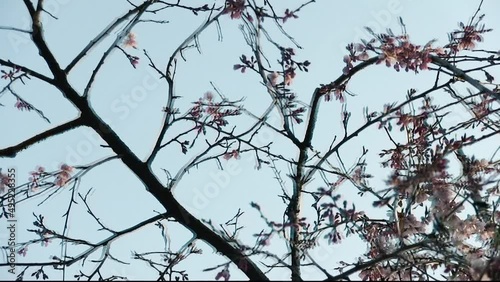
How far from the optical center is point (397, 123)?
3041mm

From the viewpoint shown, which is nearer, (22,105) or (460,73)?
(460,73)

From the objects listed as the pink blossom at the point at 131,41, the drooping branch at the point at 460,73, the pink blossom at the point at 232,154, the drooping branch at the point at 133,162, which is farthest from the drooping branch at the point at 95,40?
the drooping branch at the point at 460,73

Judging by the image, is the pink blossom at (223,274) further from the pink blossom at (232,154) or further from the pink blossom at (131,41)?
the pink blossom at (131,41)

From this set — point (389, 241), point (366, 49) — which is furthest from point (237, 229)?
point (366, 49)

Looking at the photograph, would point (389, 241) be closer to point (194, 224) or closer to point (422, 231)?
point (422, 231)

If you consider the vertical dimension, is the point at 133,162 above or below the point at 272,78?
below

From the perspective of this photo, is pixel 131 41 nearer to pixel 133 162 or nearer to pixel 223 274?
pixel 133 162

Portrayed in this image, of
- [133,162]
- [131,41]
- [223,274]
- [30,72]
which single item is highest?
[131,41]

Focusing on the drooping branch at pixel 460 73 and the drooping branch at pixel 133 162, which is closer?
the drooping branch at pixel 460 73

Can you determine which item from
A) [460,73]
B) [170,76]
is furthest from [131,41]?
[460,73]

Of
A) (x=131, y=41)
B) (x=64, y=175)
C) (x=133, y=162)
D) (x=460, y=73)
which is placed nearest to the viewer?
(x=460, y=73)

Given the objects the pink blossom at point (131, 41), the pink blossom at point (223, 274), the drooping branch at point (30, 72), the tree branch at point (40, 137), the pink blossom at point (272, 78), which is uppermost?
the pink blossom at point (131, 41)

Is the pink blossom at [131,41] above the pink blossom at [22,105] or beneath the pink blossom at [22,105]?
above

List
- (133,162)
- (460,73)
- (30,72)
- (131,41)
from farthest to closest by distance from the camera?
(131,41) < (133,162) < (30,72) < (460,73)
